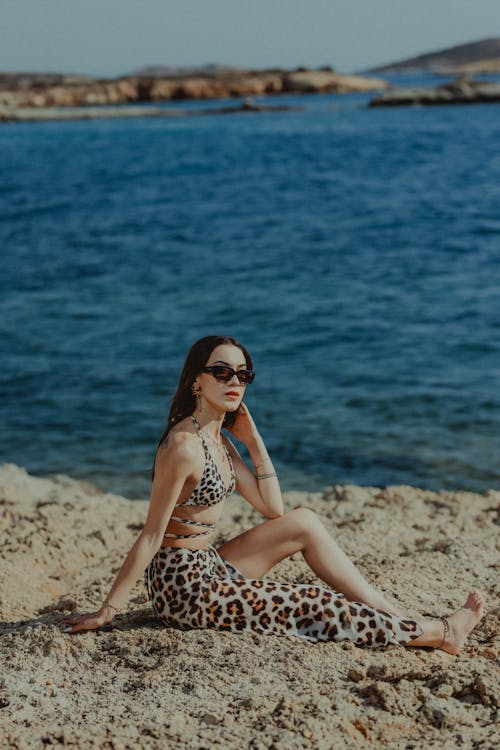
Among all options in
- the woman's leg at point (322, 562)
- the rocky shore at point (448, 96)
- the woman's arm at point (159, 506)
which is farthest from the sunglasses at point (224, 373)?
the rocky shore at point (448, 96)

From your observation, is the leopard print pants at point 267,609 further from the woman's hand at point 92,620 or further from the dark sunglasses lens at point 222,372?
the dark sunglasses lens at point 222,372

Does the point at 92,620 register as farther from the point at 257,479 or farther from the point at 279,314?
the point at 279,314

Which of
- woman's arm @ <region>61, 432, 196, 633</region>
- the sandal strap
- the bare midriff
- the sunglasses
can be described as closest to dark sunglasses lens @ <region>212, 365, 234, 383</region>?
the sunglasses

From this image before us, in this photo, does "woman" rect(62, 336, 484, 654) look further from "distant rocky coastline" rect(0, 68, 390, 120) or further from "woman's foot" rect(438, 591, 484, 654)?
"distant rocky coastline" rect(0, 68, 390, 120)

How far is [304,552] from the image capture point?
195 inches

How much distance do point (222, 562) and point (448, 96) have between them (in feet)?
263

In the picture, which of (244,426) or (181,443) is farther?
(244,426)

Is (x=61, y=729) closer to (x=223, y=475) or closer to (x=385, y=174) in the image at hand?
(x=223, y=475)

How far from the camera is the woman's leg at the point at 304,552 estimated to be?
4848mm

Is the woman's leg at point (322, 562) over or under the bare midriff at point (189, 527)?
under

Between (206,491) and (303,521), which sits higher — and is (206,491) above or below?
above

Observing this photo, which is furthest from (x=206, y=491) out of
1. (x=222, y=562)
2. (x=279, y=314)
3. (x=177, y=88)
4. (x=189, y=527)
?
(x=177, y=88)

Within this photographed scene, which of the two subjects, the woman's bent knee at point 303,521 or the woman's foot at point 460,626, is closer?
the woman's foot at point 460,626

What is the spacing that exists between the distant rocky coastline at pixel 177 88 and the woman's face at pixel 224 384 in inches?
3720
